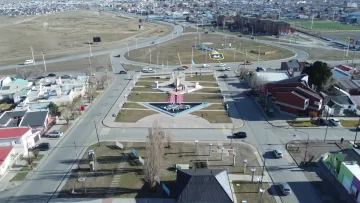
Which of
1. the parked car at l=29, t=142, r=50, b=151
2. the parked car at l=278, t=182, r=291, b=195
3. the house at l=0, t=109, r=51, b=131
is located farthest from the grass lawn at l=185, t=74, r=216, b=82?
the parked car at l=278, t=182, r=291, b=195

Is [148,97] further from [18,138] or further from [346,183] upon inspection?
[346,183]

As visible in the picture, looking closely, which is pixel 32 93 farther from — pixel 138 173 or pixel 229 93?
pixel 229 93

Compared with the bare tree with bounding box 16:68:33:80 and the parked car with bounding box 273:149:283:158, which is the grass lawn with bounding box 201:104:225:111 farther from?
the bare tree with bounding box 16:68:33:80

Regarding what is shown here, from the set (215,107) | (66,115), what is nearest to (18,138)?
(66,115)

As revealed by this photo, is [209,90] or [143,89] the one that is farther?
[143,89]

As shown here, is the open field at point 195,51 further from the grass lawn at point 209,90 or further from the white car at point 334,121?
the white car at point 334,121
